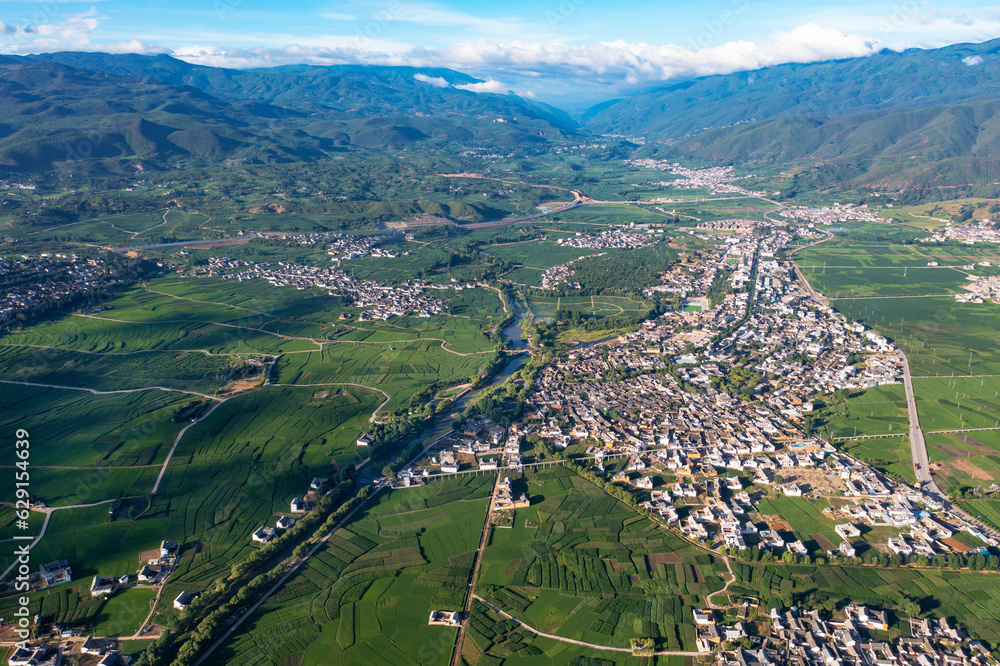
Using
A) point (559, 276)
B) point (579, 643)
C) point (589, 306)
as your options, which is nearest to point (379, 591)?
point (579, 643)

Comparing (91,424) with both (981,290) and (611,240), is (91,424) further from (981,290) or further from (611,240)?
(981,290)

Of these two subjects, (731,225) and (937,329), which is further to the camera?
(731,225)

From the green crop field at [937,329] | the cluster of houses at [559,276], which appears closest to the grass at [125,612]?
the green crop field at [937,329]

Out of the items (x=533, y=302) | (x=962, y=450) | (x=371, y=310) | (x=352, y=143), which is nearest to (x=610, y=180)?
(x=352, y=143)

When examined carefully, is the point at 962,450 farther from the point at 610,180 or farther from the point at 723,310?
the point at 610,180

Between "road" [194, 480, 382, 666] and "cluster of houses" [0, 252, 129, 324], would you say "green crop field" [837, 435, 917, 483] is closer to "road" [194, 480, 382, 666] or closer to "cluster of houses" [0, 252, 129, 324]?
"road" [194, 480, 382, 666]

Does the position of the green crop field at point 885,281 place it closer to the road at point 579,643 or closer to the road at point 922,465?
the road at point 922,465

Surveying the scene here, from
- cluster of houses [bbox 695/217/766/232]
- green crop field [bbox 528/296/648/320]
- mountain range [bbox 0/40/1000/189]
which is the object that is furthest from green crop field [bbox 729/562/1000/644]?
mountain range [bbox 0/40/1000/189]
